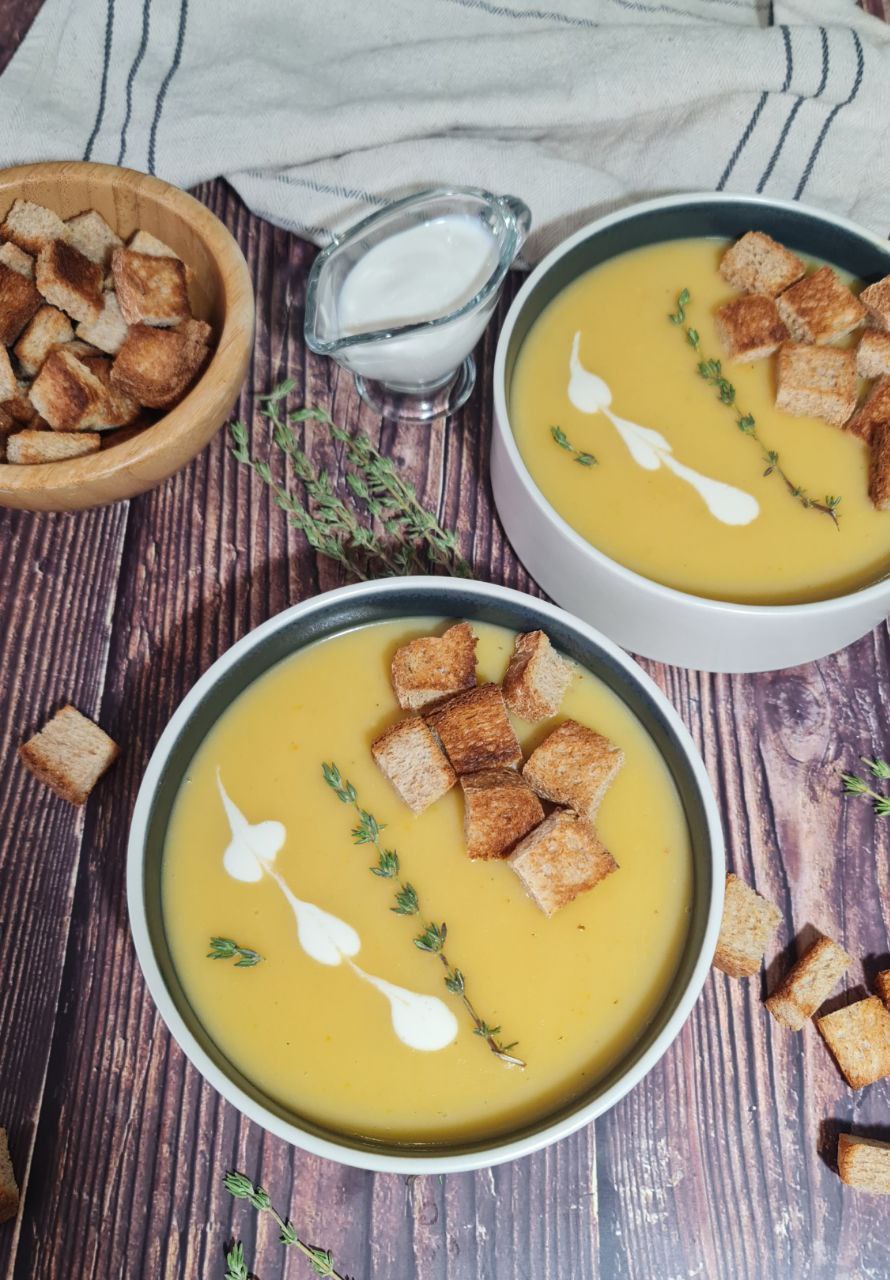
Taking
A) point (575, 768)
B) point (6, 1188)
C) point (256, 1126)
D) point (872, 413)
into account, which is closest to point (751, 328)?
point (872, 413)

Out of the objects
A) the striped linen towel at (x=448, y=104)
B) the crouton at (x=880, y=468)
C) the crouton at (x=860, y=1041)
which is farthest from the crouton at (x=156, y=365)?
the crouton at (x=860, y=1041)

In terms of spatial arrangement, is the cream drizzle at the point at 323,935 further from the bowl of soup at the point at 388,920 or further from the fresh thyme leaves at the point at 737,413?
the fresh thyme leaves at the point at 737,413

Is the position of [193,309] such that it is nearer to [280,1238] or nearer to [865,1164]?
[280,1238]

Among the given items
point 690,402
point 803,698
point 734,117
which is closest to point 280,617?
point 690,402

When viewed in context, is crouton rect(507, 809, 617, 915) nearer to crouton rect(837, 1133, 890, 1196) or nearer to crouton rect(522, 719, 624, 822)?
crouton rect(522, 719, 624, 822)

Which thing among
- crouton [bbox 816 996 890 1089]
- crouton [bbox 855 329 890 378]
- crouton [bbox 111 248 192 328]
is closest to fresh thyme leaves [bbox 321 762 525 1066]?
crouton [bbox 816 996 890 1089]

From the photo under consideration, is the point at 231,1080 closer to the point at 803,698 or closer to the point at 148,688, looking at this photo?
the point at 148,688
